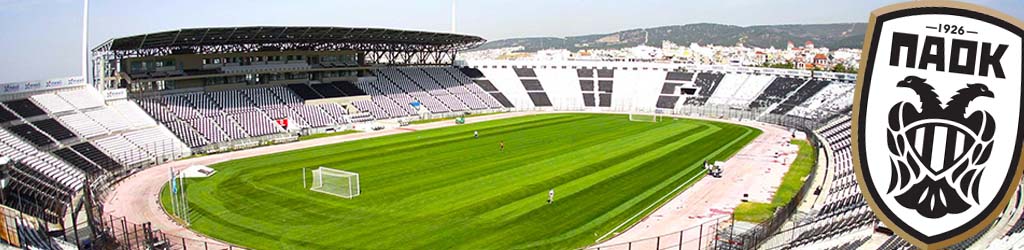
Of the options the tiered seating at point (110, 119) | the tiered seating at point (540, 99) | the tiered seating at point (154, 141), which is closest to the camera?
the tiered seating at point (154, 141)

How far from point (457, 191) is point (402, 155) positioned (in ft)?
40.8

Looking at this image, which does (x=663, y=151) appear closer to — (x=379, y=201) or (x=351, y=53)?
(x=379, y=201)

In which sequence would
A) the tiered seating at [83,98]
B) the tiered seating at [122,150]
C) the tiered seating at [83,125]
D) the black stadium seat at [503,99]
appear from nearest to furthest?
the tiered seating at [122,150]
the tiered seating at [83,125]
the tiered seating at [83,98]
the black stadium seat at [503,99]

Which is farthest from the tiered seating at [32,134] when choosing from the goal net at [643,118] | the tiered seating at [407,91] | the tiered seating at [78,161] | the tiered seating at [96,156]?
the goal net at [643,118]

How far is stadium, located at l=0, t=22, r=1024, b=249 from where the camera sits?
24.6 metres

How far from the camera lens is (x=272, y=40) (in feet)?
190

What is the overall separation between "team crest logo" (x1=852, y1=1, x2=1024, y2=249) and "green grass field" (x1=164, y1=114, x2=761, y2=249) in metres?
14.8

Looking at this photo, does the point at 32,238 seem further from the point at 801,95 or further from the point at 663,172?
the point at 801,95

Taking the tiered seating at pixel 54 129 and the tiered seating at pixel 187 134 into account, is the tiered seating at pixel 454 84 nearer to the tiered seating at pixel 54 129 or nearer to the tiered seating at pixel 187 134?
the tiered seating at pixel 187 134

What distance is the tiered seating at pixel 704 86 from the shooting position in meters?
76.4

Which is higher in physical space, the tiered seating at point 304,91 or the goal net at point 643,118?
the tiered seating at point 304,91

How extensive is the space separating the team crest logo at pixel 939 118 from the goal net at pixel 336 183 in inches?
977

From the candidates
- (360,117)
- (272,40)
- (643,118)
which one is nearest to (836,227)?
(643,118)

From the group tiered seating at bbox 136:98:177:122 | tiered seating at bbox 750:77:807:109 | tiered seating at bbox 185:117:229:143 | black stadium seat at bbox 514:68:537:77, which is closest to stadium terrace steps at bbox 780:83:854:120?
tiered seating at bbox 750:77:807:109
